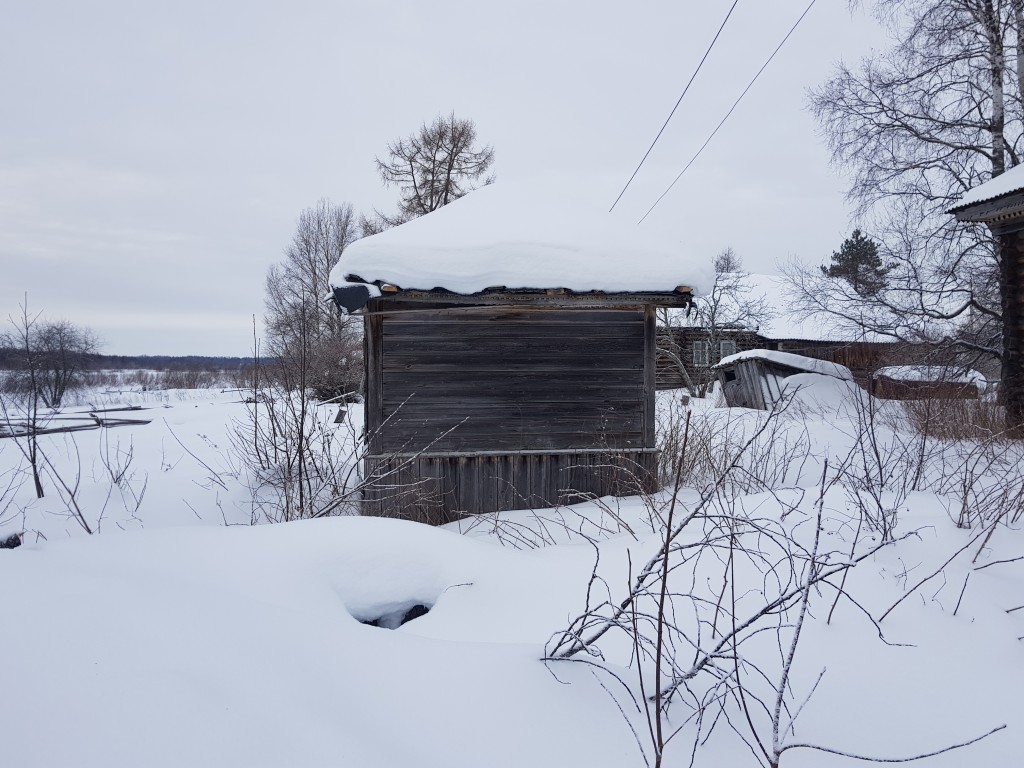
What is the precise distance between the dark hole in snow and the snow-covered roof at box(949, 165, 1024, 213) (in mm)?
9581

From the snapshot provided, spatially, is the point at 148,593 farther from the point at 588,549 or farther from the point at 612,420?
the point at 612,420

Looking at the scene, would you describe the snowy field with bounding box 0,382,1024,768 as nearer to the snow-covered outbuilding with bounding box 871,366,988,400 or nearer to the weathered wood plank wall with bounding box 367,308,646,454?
the weathered wood plank wall with bounding box 367,308,646,454

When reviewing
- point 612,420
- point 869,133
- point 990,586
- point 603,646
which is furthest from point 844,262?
point 603,646

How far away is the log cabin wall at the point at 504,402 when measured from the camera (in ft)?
23.4

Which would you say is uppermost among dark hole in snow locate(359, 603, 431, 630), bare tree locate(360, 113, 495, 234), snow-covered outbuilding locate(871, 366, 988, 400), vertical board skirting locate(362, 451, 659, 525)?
bare tree locate(360, 113, 495, 234)

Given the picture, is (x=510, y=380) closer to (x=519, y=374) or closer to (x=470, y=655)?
(x=519, y=374)

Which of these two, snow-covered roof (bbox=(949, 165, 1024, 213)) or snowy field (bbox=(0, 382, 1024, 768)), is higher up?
snow-covered roof (bbox=(949, 165, 1024, 213))

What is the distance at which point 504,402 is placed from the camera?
729 cm

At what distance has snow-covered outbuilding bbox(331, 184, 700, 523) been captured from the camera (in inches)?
269

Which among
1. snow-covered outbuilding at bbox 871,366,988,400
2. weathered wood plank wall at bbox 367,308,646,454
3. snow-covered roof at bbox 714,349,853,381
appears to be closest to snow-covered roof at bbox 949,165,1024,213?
snow-covered outbuilding at bbox 871,366,988,400

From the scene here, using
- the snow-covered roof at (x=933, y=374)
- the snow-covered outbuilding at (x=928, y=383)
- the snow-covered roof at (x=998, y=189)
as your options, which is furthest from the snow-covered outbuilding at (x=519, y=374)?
the snow-covered roof at (x=933, y=374)

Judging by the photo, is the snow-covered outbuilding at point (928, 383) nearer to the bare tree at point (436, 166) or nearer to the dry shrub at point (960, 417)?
the dry shrub at point (960, 417)

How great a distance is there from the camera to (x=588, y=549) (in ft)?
12.8

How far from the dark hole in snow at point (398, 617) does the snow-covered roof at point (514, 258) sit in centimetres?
428
